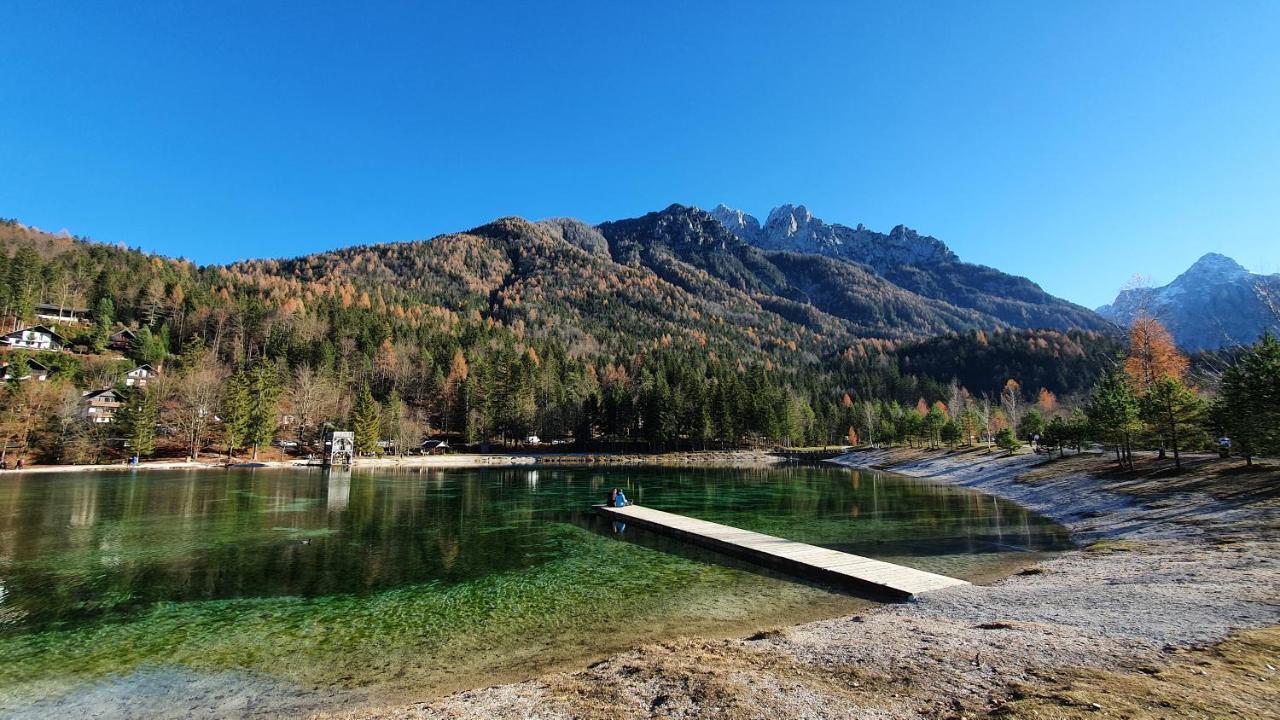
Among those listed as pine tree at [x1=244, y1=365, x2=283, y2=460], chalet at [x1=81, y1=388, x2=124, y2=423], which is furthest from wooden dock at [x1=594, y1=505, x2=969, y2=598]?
chalet at [x1=81, y1=388, x2=124, y2=423]

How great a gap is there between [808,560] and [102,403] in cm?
10717

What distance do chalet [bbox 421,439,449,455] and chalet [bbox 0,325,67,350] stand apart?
65421 mm

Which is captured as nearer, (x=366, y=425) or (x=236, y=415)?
(x=236, y=415)

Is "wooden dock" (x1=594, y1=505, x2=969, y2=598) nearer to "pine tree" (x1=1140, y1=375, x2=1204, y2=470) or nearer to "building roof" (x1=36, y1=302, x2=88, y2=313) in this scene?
"pine tree" (x1=1140, y1=375, x2=1204, y2=470)

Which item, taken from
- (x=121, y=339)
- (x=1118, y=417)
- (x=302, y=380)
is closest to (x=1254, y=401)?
(x=1118, y=417)

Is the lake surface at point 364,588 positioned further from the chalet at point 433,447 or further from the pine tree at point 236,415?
the chalet at point 433,447

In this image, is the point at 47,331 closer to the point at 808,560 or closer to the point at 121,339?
the point at 121,339

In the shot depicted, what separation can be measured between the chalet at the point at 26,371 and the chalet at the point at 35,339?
12.5 m

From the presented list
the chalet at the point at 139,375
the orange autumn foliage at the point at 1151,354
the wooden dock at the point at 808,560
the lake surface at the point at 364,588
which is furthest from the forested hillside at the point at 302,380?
the wooden dock at the point at 808,560

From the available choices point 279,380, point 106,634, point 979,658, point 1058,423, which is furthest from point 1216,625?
point 279,380

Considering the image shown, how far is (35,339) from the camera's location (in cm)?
9706

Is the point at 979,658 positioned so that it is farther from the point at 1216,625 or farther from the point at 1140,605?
the point at 1140,605

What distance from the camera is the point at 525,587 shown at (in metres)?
19.2

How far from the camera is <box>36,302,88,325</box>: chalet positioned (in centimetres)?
10975
